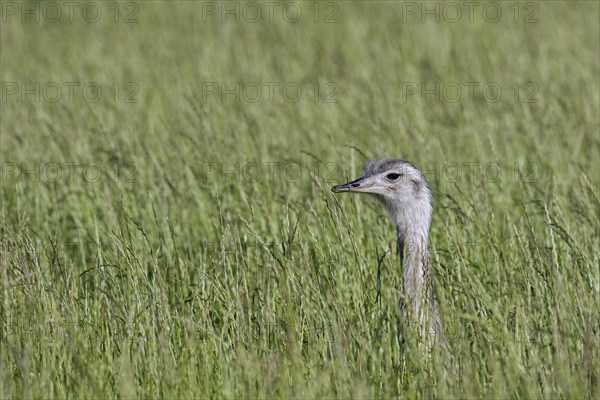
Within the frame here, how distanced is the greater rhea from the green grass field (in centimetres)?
12

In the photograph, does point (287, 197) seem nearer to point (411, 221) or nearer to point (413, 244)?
point (411, 221)

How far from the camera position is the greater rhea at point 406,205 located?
5.59m

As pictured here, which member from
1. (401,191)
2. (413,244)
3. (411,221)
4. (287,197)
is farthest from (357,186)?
(287,197)

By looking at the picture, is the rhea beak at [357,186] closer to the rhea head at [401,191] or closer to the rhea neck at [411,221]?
the rhea head at [401,191]

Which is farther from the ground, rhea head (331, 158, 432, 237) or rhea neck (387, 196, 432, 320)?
rhea head (331, 158, 432, 237)

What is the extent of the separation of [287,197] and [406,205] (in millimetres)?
1277

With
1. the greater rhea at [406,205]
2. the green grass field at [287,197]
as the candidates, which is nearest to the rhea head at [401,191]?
the greater rhea at [406,205]

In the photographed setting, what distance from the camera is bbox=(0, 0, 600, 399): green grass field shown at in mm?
5016

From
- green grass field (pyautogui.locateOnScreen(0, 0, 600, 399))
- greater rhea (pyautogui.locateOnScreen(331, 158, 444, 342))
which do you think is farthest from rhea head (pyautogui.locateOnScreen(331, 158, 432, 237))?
green grass field (pyautogui.locateOnScreen(0, 0, 600, 399))

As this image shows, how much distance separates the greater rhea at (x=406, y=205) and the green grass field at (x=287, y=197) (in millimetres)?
121

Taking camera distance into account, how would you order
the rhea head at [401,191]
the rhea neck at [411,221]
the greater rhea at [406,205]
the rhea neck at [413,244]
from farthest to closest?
the rhea head at [401,191] < the rhea neck at [411,221] < the greater rhea at [406,205] < the rhea neck at [413,244]

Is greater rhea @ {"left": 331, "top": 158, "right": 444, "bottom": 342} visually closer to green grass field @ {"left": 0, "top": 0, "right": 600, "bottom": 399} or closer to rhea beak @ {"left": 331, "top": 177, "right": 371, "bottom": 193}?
rhea beak @ {"left": 331, "top": 177, "right": 371, "bottom": 193}

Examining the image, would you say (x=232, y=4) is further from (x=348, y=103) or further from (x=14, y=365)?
(x=14, y=365)

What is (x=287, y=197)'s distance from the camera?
7.25 m
